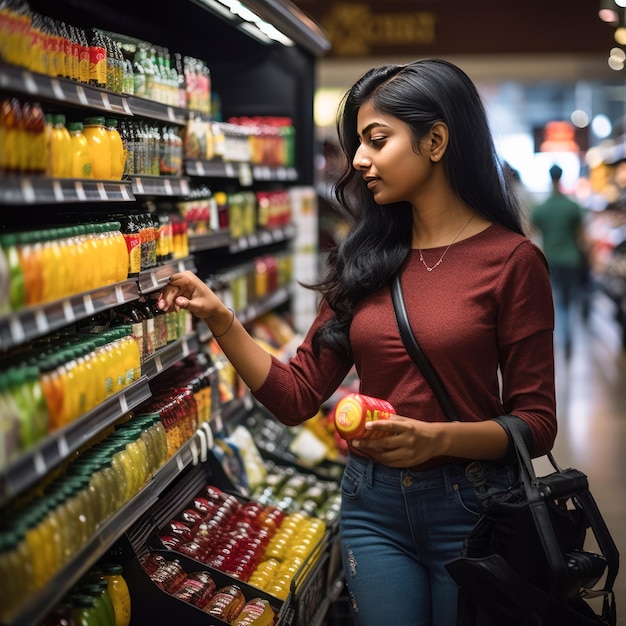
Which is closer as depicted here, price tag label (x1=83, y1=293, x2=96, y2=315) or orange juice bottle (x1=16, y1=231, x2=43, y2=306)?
orange juice bottle (x1=16, y1=231, x2=43, y2=306)

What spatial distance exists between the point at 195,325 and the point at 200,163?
65cm

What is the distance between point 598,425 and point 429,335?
5.60 metres

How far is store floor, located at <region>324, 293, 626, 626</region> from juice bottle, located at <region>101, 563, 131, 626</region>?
4.65 ft

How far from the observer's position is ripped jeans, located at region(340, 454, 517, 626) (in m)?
2.45

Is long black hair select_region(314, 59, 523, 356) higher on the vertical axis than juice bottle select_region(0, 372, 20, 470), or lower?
higher

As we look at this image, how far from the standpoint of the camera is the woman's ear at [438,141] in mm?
2541

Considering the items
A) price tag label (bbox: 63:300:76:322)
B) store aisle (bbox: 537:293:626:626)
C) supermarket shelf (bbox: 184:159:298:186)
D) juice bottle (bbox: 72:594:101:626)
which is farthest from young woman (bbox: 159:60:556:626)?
store aisle (bbox: 537:293:626:626)

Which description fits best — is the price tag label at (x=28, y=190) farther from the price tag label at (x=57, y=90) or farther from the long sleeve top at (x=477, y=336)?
the long sleeve top at (x=477, y=336)

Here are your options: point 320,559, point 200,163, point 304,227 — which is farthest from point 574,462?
point 200,163

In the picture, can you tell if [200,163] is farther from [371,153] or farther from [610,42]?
[610,42]

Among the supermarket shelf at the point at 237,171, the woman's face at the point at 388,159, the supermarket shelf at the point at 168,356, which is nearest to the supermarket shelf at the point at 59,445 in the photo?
the supermarket shelf at the point at 168,356

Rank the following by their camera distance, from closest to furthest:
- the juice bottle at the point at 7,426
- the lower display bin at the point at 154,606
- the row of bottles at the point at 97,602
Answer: the juice bottle at the point at 7,426 < the row of bottles at the point at 97,602 < the lower display bin at the point at 154,606

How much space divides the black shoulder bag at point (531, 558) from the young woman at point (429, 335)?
113 mm

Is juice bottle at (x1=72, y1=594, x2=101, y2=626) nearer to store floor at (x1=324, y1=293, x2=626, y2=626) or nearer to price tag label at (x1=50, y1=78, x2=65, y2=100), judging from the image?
price tag label at (x1=50, y1=78, x2=65, y2=100)
